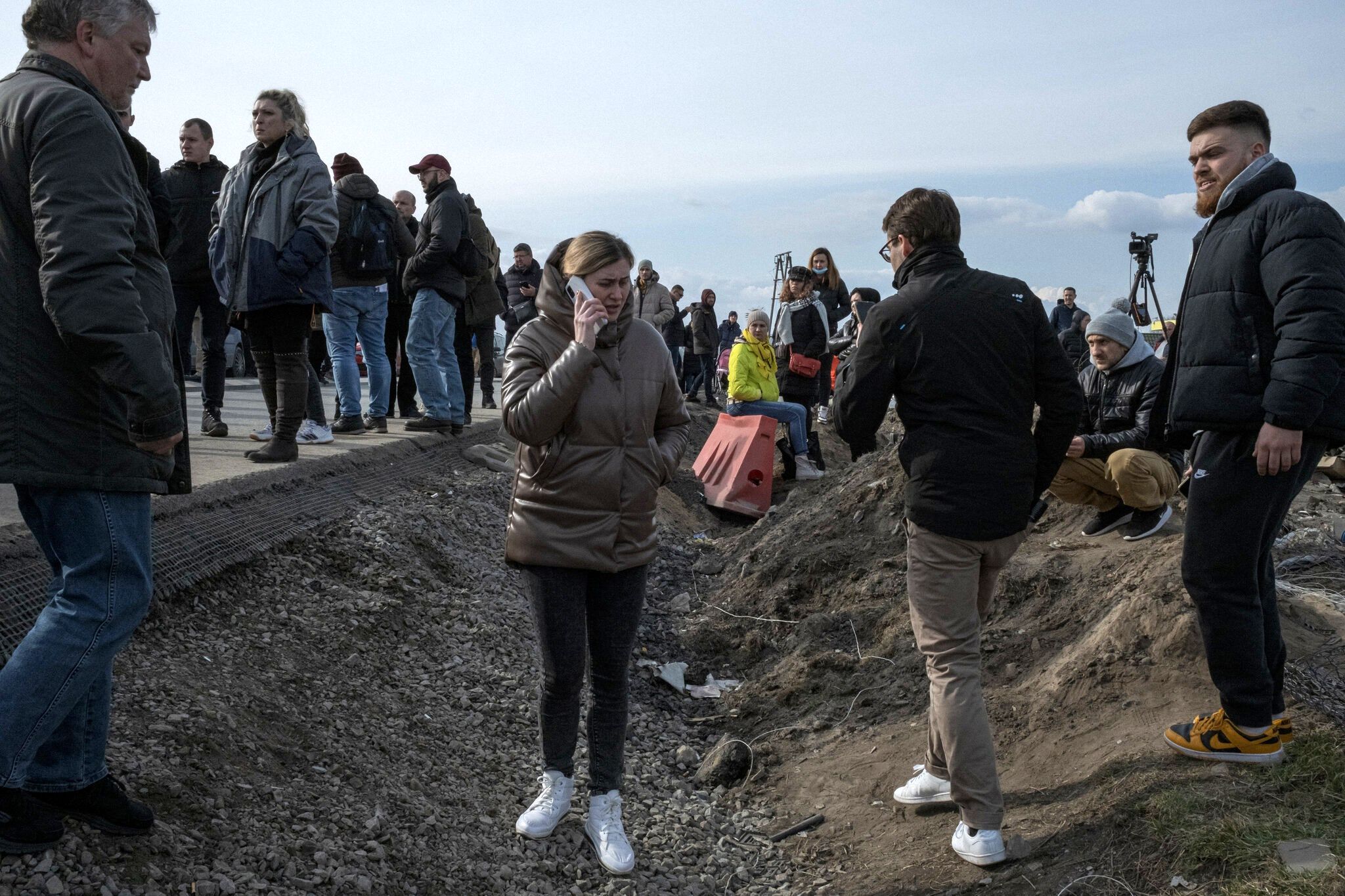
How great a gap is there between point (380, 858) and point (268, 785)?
481 millimetres

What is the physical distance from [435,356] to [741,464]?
132 inches

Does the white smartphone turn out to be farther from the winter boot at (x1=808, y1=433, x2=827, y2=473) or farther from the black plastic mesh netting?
the winter boot at (x1=808, y1=433, x2=827, y2=473)

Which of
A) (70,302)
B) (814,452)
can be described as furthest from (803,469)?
(70,302)

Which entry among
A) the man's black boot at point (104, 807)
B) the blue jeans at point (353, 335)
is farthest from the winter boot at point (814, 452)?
the man's black boot at point (104, 807)

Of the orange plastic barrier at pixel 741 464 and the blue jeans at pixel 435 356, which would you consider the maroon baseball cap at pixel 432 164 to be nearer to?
the blue jeans at pixel 435 356

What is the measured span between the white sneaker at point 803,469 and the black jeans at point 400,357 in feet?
13.2

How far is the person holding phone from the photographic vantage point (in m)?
3.47

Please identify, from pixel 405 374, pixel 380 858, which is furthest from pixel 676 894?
pixel 405 374

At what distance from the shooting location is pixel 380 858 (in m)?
3.44

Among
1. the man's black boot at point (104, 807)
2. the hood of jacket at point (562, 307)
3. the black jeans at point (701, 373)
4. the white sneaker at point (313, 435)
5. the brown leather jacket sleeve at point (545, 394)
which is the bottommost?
the black jeans at point (701, 373)

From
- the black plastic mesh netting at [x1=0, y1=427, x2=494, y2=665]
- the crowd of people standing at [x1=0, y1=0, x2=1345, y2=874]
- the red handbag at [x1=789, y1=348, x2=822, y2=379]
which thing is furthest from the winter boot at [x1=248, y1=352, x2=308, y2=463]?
the red handbag at [x1=789, y1=348, x2=822, y2=379]

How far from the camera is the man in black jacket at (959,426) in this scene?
11.3 feet

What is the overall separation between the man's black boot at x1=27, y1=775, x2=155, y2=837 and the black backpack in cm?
556

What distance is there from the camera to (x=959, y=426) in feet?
11.3
